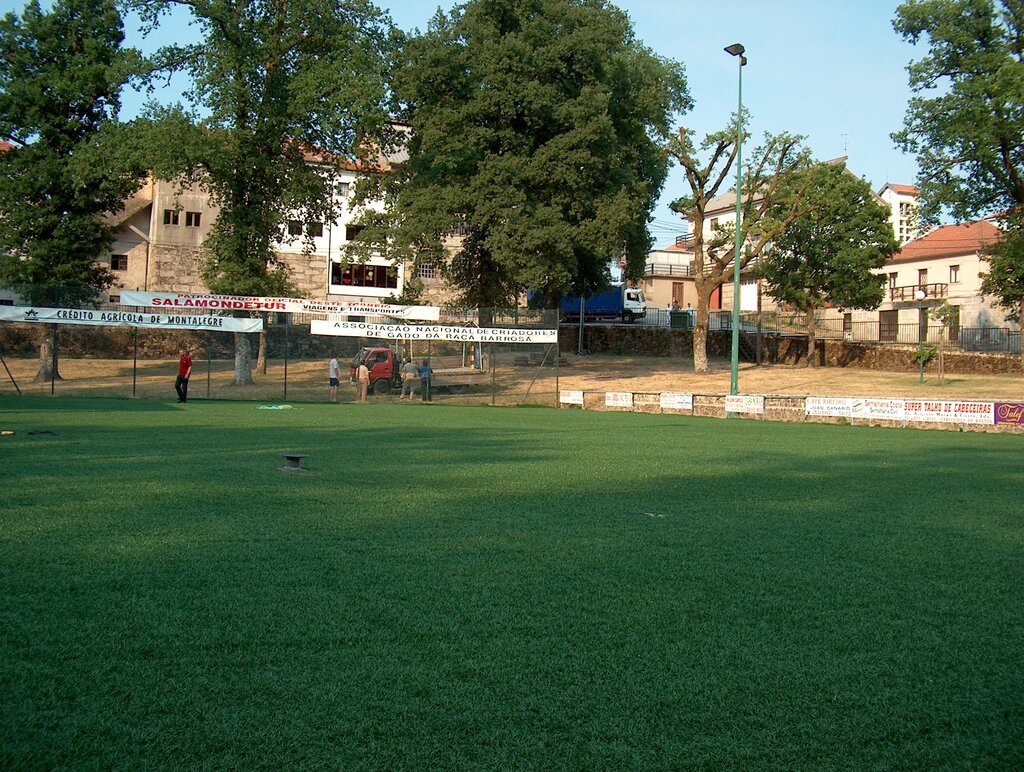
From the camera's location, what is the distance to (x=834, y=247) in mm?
48281

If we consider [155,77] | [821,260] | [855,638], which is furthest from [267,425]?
[821,260]

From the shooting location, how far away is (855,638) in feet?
16.4

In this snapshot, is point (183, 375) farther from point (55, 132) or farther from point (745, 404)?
point (745, 404)

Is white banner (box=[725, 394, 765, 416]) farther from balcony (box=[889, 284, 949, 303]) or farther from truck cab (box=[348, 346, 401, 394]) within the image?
balcony (box=[889, 284, 949, 303])

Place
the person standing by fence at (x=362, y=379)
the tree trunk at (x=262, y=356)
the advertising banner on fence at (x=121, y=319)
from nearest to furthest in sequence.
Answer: the advertising banner on fence at (x=121, y=319) → the person standing by fence at (x=362, y=379) → the tree trunk at (x=262, y=356)

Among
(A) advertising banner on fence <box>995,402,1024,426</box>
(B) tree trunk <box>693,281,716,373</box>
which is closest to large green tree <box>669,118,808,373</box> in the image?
(B) tree trunk <box>693,281,716,373</box>

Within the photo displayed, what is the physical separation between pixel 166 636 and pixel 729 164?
41.2 metres

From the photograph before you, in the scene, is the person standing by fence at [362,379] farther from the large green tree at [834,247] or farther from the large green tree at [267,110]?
the large green tree at [834,247]

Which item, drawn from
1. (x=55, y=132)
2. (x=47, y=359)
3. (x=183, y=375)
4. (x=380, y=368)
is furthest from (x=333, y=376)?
(x=55, y=132)

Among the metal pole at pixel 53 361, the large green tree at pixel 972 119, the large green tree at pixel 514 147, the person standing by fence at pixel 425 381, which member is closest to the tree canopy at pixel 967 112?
the large green tree at pixel 972 119

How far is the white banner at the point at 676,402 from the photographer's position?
29.6 meters

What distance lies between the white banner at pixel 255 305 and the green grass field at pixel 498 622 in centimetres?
2115

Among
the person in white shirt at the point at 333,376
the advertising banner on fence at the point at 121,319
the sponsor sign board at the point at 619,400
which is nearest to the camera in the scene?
the advertising banner on fence at the point at 121,319

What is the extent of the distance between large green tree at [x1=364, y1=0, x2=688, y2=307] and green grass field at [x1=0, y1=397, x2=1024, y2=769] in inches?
1035
